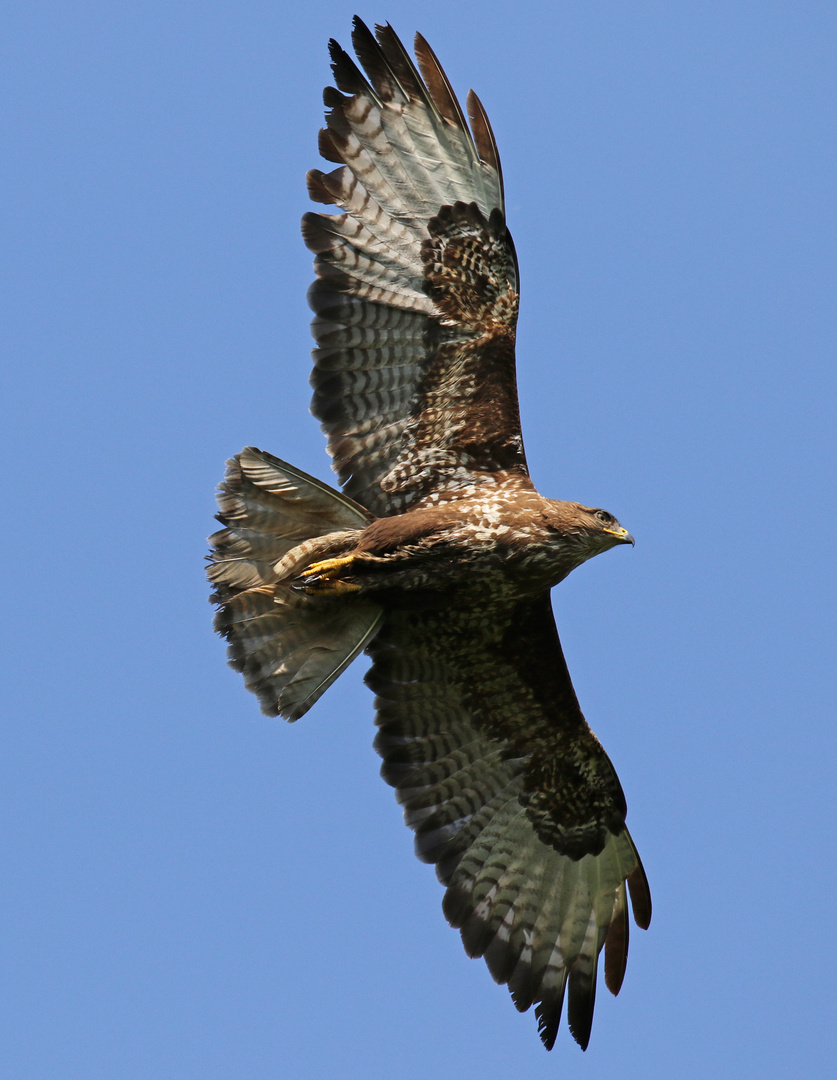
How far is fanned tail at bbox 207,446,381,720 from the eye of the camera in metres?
10.1

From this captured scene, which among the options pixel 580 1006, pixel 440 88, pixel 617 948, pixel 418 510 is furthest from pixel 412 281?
pixel 580 1006

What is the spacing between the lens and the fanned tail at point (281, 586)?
10.1 m

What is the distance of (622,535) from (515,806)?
7.41 feet

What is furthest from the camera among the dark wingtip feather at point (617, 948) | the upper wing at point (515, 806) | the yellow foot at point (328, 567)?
the dark wingtip feather at point (617, 948)

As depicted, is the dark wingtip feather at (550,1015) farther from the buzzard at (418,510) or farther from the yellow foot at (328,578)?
the yellow foot at (328,578)

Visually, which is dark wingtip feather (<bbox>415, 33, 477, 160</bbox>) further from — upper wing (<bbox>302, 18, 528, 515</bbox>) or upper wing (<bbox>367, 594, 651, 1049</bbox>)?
upper wing (<bbox>367, 594, 651, 1049</bbox>)

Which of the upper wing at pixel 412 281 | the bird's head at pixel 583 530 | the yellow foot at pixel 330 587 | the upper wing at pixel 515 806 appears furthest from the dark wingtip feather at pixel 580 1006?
the upper wing at pixel 412 281

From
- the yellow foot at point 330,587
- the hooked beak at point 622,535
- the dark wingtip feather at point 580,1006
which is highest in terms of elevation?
the yellow foot at point 330,587

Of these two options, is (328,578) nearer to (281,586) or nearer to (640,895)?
(281,586)

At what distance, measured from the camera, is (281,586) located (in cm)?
1027

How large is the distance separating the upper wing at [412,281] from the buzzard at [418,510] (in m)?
0.01

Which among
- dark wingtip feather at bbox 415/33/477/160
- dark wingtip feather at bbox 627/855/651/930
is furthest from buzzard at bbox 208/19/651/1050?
dark wingtip feather at bbox 627/855/651/930

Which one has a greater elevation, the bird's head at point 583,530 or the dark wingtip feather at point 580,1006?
the bird's head at point 583,530

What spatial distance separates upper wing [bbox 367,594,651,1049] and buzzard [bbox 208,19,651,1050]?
0.06ft
